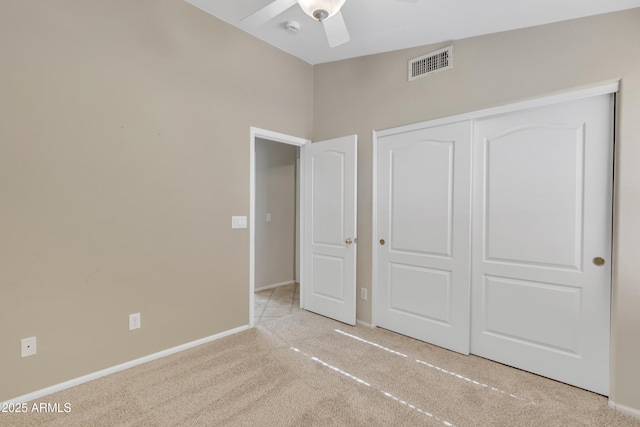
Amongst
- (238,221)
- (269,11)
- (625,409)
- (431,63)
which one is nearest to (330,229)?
(238,221)

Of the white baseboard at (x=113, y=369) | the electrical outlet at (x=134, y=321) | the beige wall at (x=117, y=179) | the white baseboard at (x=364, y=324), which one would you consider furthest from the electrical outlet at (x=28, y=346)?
the white baseboard at (x=364, y=324)

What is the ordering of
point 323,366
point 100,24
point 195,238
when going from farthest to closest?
1. point 195,238
2. point 323,366
3. point 100,24

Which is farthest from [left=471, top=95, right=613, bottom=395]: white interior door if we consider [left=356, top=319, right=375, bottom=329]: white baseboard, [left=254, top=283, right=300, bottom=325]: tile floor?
[left=254, top=283, right=300, bottom=325]: tile floor

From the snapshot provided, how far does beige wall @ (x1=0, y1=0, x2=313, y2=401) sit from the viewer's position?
5.99 feet

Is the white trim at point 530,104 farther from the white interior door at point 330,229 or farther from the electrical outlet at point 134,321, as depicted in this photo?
the electrical outlet at point 134,321

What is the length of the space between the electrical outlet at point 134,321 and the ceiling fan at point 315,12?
222cm

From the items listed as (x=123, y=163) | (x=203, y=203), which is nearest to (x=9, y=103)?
(x=123, y=163)

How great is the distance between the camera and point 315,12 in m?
1.72

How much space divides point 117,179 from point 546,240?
313cm

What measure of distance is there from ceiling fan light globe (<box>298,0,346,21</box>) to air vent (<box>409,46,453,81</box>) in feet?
4.13

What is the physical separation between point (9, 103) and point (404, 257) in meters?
3.06

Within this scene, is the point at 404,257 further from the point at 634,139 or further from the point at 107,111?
the point at 107,111

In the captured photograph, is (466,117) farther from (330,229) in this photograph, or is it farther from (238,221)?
(238,221)

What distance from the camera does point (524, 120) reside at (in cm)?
219
